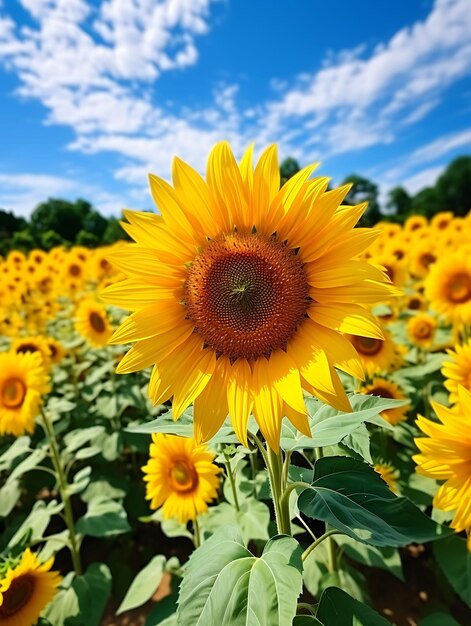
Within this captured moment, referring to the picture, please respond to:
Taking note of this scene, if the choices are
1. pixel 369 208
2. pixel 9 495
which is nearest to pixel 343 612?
pixel 9 495

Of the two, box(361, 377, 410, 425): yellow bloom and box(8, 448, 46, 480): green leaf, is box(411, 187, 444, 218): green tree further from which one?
box(8, 448, 46, 480): green leaf

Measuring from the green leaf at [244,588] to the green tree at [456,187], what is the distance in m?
56.7

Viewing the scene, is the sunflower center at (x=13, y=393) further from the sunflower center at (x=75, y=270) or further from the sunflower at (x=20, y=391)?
the sunflower center at (x=75, y=270)

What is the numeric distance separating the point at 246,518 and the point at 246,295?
4.22ft

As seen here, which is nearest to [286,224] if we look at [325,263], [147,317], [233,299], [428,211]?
[325,263]

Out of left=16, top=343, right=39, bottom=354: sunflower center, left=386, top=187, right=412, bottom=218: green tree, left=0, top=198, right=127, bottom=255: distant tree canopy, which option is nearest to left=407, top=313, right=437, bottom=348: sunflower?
left=16, top=343, right=39, bottom=354: sunflower center

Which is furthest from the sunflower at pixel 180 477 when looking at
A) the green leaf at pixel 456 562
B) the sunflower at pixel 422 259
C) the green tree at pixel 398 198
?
the green tree at pixel 398 198

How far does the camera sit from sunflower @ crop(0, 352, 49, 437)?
124 inches

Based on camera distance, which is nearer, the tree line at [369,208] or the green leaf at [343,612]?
the green leaf at [343,612]

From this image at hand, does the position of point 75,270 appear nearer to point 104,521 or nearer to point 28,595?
point 104,521

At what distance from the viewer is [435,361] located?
3771 millimetres

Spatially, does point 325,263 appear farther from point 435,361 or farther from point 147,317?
point 435,361

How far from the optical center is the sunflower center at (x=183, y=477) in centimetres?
262

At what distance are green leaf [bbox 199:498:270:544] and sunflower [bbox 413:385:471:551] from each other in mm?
813
